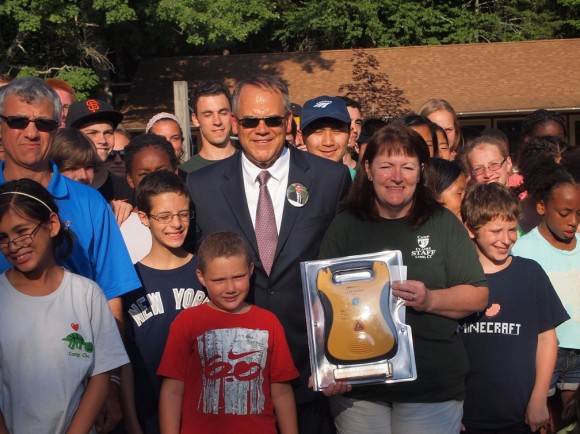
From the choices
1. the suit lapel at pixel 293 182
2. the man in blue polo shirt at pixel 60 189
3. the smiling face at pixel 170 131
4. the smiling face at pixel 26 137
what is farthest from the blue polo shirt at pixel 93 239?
the smiling face at pixel 170 131

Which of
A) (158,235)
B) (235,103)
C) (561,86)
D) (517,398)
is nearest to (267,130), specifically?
(235,103)

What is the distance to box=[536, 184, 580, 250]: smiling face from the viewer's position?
545 centimetres

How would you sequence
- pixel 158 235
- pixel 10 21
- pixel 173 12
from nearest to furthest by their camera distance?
pixel 158 235
pixel 173 12
pixel 10 21

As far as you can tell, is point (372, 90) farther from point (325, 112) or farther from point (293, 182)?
point (293, 182)

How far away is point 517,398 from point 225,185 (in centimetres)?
211

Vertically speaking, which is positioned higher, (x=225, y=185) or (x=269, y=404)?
(x=225, y=185)

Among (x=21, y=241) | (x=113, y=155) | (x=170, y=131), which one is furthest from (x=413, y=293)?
(x=113, y=155)

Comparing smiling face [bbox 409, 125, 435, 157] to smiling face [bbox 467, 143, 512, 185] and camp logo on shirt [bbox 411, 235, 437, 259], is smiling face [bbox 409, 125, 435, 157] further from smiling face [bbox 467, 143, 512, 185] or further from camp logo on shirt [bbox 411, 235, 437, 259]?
camp logo on shirt [bbox 411, 235, 437, 259]

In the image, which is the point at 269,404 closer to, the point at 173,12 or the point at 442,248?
the point at 442,248

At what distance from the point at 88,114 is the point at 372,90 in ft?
69.2

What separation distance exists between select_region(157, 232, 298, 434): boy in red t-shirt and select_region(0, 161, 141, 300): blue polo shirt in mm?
378

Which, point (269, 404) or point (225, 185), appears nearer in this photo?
point (269, 404)

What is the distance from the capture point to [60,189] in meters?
4.20

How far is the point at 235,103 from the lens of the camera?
15.2ft
